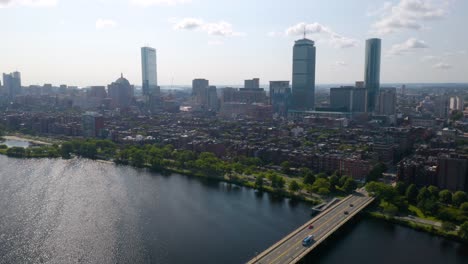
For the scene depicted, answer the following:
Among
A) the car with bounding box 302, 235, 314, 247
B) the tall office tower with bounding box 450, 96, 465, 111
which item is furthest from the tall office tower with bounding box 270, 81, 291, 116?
the car with bounding box 302, 235, 314, 247

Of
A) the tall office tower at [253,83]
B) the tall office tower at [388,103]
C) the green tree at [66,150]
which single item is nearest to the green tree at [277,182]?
the green tree at [66,150]

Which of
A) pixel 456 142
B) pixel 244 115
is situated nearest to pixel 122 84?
pixel 244 115

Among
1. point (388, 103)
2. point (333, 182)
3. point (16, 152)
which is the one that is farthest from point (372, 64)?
point (16, 152)

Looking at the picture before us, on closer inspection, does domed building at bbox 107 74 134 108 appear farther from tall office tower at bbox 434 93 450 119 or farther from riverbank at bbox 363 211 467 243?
riverbank at bbox 363 211 467 243

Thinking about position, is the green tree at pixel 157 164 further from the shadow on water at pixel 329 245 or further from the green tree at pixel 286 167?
the shadow on water at pixel 329 245

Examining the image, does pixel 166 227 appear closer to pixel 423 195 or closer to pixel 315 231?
pixel 315 231
